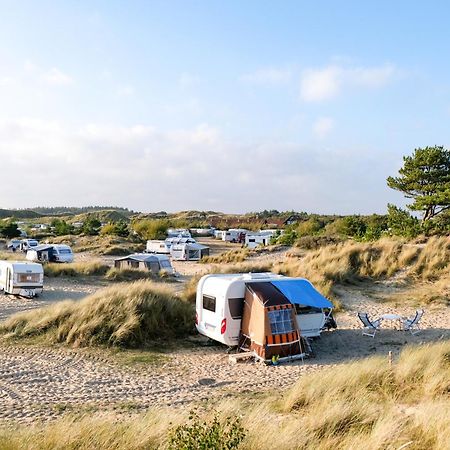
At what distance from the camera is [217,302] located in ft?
42.3

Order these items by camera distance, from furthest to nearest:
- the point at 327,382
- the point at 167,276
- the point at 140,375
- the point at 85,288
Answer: the point at 167,276
the point at 85,288
the point at 140,375
the point at 327,382

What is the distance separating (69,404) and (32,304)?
39.8 ft

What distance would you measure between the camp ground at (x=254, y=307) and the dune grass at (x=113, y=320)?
1.42 m

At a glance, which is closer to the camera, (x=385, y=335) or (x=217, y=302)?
(x=217, y=302)

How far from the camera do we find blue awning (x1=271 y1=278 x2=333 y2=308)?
1275 cm

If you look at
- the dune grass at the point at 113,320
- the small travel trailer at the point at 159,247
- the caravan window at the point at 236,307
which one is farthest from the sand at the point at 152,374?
the small travel trailer at the point at 159,247

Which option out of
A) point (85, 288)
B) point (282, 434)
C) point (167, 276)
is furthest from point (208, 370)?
point (167, 276)

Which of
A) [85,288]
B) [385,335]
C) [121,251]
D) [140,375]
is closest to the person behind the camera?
[140,375]

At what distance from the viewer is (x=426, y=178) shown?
34000 mm

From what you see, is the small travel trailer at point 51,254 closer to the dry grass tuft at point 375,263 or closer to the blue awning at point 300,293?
the dry grass tuft at point 375,263

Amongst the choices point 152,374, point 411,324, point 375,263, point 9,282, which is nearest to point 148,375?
point 152,374

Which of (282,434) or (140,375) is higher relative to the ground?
(282,434)

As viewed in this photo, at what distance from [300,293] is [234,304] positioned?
5.54 feet

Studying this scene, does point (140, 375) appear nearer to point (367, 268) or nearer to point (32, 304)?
point (32, 304)
